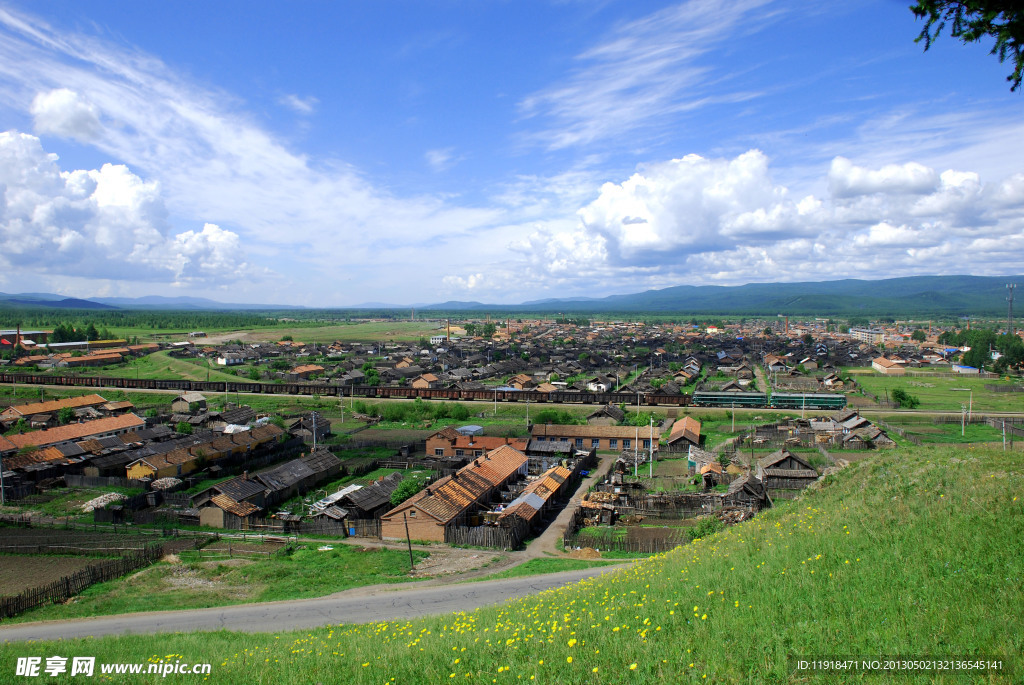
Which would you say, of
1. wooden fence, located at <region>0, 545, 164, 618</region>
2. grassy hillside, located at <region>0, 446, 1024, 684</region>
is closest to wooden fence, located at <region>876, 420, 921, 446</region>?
grassy hillside, located at <region>0, 446, 1024, 684</region>

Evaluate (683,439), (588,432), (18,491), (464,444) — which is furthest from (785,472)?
(18,491)

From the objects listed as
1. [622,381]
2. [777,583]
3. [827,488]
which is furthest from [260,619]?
[622,381]

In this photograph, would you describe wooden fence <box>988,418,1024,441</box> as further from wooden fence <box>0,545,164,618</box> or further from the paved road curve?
wooden fence <box>0,545,164,618</box>

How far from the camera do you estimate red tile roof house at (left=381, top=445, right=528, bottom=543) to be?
75.2 feet

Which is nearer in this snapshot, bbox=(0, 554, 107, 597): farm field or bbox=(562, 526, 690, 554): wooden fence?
bbox=(0, 554, 107, 597): farm field

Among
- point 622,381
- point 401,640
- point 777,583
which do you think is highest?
point 777,583

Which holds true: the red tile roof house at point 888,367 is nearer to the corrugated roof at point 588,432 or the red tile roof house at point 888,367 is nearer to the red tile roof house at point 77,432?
the corrugated roof at point 588,432

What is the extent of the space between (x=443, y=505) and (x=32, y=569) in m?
14.5

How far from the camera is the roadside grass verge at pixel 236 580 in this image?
54.5 ft

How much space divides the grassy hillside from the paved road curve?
2500 mm

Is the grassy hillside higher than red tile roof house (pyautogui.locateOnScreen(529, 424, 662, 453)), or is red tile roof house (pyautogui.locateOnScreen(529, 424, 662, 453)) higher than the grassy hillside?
the grassy hillside

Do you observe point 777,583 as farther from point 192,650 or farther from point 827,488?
point 192,650

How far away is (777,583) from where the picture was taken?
828 cm

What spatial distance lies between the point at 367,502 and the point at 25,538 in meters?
13.1
